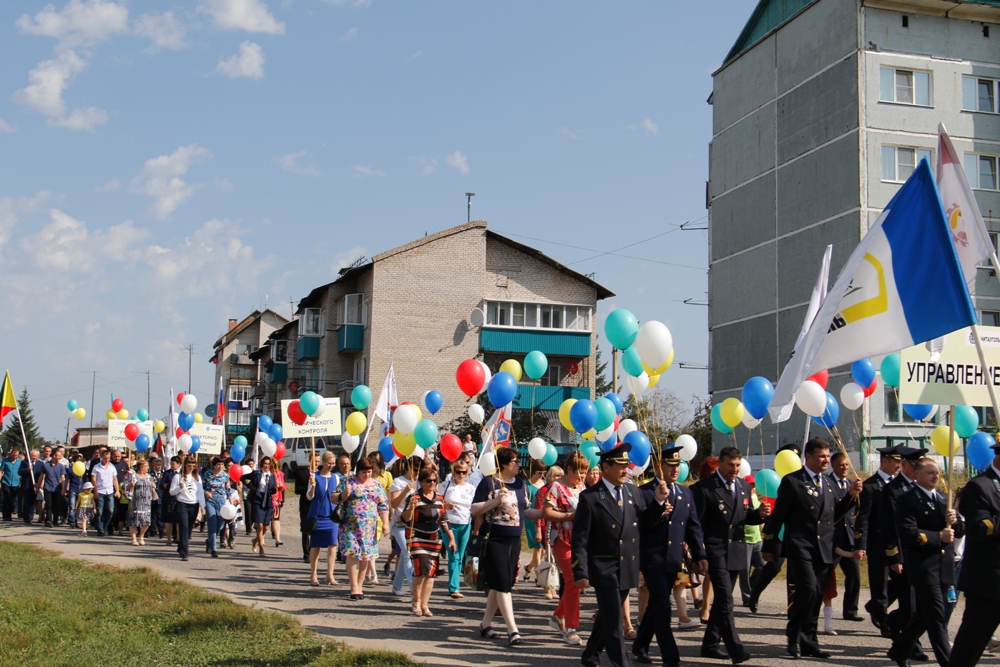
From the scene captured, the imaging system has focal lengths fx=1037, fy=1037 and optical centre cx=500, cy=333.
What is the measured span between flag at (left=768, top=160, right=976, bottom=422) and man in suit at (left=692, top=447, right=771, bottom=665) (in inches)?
45.6

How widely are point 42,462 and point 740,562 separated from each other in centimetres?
2107

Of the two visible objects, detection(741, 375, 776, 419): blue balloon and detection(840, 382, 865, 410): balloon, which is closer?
detection(741, 375, 776, 419): blue balloon

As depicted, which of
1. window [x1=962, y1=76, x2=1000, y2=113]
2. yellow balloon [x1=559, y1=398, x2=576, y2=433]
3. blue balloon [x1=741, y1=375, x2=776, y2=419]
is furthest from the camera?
window [x1=962, y1=76, x2=1000, y2=113]

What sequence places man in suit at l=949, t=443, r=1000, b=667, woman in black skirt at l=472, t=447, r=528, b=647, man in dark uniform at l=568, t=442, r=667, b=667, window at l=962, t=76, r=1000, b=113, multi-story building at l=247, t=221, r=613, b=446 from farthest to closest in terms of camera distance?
multi-story building at l=247, t=221, r=613, b=446
window at l=962, t=76, r=1000, b=113
woman in black skirt at l=472, t=447, r=528, b=647
man in dark uniform at l=568, t=442, r=667, b=667
man in suit at l=949, t=443, r=1000, b=667

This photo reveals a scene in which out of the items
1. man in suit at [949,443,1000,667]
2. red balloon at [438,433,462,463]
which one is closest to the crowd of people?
man in suit at [949,443,1000,667]

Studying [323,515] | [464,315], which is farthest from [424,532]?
[464,315]

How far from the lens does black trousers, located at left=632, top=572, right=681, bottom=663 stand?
873 cm

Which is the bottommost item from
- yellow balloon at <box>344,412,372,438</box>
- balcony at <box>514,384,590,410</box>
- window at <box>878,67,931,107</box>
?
yellow balloon at <box>344,412,372,438</box>

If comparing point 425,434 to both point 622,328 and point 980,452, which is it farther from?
point 980,452

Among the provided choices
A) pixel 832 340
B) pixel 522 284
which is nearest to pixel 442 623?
pixel 832 340

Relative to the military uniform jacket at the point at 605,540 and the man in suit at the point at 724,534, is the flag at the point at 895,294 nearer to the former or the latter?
the man in suit at the point at 724,534

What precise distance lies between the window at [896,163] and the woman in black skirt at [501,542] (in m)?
30.5

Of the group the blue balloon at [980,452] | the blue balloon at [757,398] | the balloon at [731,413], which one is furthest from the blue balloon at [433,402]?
the blue balloon at [980,452]

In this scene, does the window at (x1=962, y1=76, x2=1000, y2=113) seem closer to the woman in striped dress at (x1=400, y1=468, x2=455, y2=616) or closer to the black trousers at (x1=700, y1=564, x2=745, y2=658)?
the woman in striped dress at (x1=400, y1=468, x2=455, y2=616)
